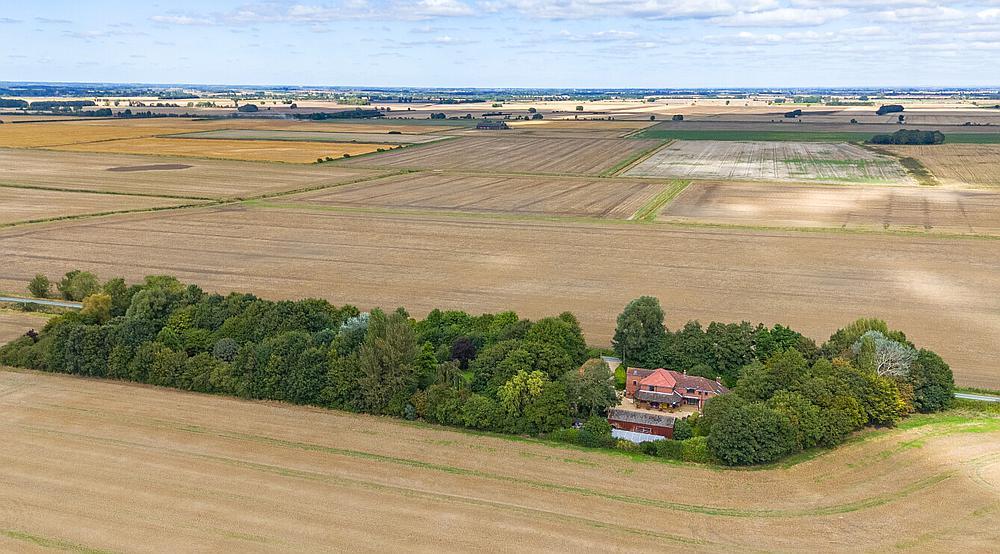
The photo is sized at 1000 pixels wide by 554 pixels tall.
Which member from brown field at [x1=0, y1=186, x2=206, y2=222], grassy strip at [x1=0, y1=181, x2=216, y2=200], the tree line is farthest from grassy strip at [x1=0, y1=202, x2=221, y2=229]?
the tree line

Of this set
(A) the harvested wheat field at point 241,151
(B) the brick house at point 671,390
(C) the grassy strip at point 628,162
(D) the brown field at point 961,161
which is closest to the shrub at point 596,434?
(B) the brick house at point 671,390

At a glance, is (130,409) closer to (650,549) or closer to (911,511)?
(650,549)

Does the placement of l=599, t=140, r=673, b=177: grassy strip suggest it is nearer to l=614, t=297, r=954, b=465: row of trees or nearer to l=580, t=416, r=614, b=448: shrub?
l=614, t=297, r=954, b=465: row of trees

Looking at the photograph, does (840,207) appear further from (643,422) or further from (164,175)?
(164,175)

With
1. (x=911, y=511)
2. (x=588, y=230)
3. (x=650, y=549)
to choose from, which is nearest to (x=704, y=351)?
(x=911, y=511)

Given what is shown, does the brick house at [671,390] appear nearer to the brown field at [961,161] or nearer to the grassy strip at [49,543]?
the grassy strip at [49,543]

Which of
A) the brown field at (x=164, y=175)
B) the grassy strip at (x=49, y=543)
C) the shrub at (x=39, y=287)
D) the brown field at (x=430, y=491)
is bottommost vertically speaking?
the grassy strip at (x=49, y=543)
